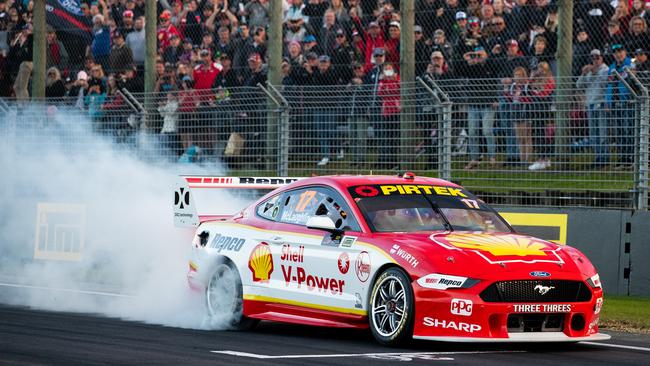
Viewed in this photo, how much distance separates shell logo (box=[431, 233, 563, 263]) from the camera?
942 cm

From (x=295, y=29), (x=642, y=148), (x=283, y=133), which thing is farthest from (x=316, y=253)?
(x=295, y=29)

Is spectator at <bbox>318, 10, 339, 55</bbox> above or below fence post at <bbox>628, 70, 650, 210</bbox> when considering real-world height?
→ above

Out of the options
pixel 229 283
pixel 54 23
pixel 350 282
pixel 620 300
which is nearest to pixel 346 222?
pixel 350 282

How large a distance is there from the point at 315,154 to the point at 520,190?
284 centimetres

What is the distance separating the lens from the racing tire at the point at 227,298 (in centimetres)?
1115

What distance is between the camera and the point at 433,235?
9945 mm

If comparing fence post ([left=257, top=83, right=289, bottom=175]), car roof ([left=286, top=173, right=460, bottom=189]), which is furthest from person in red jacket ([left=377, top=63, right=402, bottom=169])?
car roof ([left=286, top=173, right=460, bottom=189])

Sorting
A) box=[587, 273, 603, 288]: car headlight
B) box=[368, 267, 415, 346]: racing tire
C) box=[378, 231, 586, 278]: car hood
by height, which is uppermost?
box=[378, 231, 586, 278]: car hood

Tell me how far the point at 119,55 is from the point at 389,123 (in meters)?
5.68

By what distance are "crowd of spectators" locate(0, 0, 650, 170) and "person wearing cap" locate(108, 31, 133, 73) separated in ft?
0.08

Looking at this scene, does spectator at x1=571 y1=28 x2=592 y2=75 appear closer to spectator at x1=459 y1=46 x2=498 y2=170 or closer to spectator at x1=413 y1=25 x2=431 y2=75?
spectator at x1=459 y1=46 x2=498 y2=170

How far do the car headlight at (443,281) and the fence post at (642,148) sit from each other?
18.7ft

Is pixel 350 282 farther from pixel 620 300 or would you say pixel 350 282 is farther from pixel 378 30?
pixel 378 30

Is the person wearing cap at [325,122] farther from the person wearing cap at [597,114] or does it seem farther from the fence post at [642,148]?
the fence post at [642,148]
